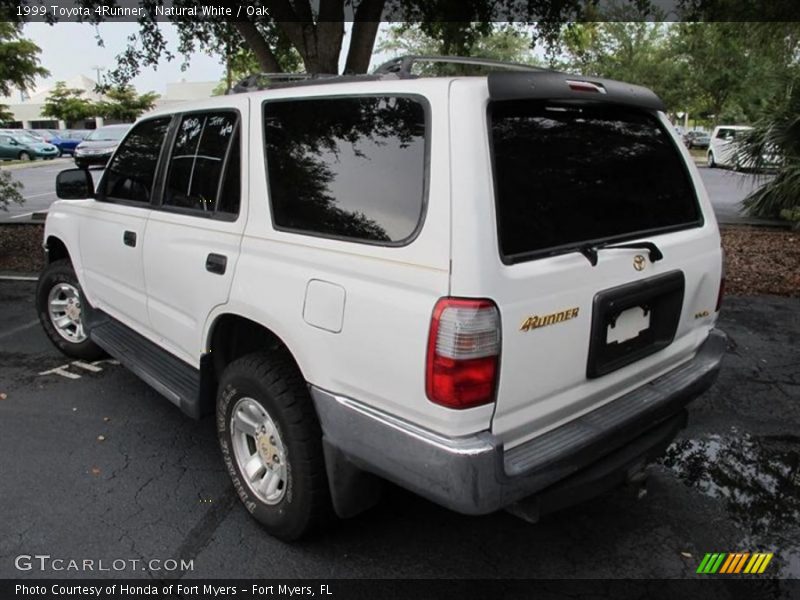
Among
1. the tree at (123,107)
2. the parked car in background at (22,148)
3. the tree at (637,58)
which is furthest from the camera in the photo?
the tree at (123,107)

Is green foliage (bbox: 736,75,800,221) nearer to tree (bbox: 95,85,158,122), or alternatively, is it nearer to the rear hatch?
the rear hatch

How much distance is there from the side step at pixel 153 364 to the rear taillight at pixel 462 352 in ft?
5.13

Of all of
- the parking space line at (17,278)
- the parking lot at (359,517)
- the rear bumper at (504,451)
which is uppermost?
the rear bumper at (504,451)

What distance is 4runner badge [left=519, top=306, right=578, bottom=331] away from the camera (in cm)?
202

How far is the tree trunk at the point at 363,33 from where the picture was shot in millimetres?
7914

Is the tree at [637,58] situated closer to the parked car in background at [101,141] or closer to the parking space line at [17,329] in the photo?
the parked car in background at [101,141]

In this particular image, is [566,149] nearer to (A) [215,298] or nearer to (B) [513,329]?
(B) [513,329]

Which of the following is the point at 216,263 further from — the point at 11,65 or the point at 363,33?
the point at 11,65

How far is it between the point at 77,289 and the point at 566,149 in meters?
3.60

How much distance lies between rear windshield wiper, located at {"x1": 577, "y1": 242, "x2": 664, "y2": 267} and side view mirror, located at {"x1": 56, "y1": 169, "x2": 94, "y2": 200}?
3349 mm

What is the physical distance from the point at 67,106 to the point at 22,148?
79.8 ft

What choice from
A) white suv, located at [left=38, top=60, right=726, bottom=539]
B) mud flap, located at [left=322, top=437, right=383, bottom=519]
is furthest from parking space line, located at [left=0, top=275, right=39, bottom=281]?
mud flap, located at [left=322, top=437, right=383, bottom=519]

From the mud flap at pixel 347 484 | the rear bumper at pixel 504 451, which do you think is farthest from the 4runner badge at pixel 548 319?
the mud flap at pixel 347 484

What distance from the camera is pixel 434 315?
6.37 ft
